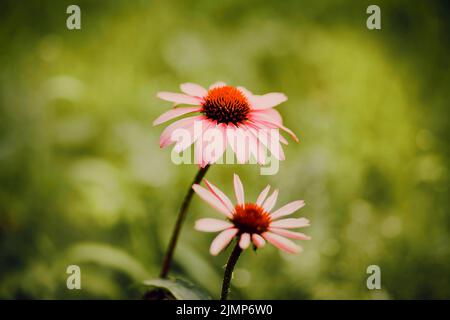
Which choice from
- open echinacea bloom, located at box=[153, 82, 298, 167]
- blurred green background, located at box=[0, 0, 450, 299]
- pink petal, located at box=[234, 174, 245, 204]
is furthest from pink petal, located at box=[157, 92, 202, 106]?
blurred green background, located at box=[0, 0, 450, 299]

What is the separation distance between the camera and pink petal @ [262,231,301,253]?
2.68 ft

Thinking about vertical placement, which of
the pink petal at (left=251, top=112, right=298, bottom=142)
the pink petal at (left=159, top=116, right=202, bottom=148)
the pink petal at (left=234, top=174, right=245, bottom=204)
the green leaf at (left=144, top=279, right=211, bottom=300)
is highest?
the pink petal at (left=251, top=112, right=298, bottom=142)

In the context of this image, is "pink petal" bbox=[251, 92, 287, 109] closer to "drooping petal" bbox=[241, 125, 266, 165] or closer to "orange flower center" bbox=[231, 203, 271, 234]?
"drooping petal" bbox=[241, 125, 266, 165]

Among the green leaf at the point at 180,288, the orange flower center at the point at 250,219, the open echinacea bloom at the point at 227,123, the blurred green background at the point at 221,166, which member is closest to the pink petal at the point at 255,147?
the open echinacea bloom at the point at 227,123

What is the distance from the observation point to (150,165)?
1.87m

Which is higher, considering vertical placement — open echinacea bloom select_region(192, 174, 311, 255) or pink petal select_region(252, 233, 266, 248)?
open echinacea bloom select_region(192, 174, 311, 255)

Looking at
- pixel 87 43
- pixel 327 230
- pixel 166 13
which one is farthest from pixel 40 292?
pixel 166 13

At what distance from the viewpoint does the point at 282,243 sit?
0.85 meters

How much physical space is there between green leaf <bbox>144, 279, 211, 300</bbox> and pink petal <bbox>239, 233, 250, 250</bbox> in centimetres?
27

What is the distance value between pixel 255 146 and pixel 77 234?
1078mm

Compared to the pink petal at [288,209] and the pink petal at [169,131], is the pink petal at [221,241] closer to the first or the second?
the pink petal at [288,209]

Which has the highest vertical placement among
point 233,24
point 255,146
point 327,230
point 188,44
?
point 233,24

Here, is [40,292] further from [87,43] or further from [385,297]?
[87,43]

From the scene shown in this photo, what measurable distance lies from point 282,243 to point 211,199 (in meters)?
0.18
